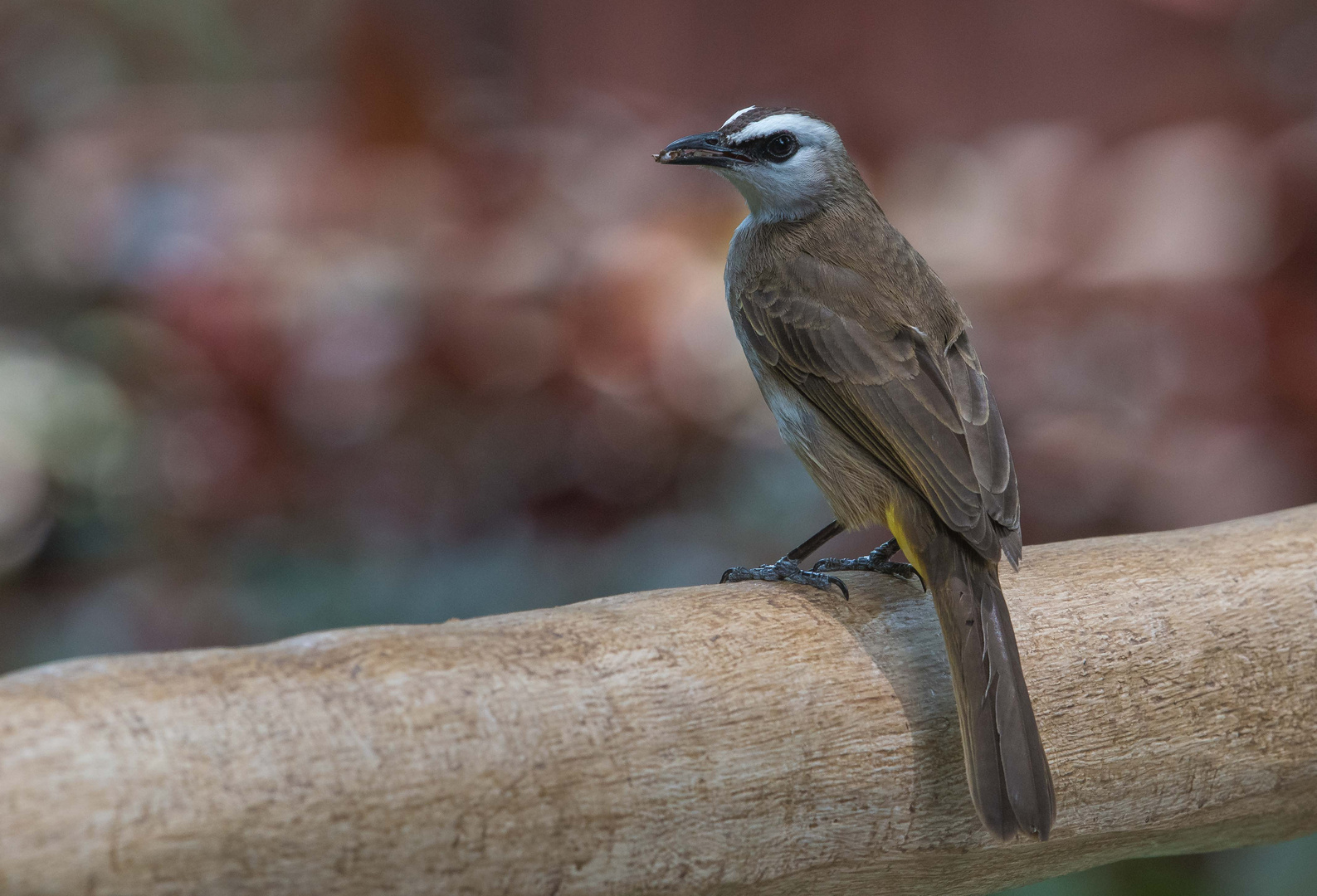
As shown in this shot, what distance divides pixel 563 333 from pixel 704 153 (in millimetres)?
1546

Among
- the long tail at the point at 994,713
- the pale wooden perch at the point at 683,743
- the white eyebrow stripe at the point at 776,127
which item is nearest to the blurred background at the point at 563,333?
the pale wooden perch at the point at 683,743

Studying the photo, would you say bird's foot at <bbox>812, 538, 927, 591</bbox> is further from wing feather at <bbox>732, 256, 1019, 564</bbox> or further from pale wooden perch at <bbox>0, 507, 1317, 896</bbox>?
wing feather at <bbox>732, 256, 1019, 564</bbox>

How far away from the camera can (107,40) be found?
21.2 feet

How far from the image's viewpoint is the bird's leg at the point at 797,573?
2137 mm

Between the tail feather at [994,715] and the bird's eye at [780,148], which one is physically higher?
the bird's eye at [780,148]

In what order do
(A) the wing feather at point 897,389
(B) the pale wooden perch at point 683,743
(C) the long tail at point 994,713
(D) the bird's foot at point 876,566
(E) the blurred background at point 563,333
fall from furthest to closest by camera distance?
(E) the blurred background at point 563,333 < (D) the bird's foot at point 876,566 < (A) the wing feather at point 897,389 < (C) the long tail at point 994,713 < (B) the pale wooden perch at point 683,743

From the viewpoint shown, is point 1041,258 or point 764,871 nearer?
point 764,871

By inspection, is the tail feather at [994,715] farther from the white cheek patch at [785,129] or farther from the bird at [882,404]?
the white cheek patch at [785,129]

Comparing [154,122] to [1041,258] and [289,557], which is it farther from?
[1041,258]

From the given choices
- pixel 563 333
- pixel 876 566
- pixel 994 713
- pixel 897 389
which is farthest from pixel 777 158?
→ pixel 563 333

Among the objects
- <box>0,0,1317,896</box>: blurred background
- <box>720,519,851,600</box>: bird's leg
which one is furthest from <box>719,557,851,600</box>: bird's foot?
<box>0,0,1317,896</box>: blurred background

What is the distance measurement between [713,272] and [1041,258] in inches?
43.2

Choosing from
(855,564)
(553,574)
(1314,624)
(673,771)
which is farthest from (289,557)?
(1314,624)

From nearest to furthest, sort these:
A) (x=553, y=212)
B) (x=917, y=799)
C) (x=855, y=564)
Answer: (x=917, y=799) → (x=855, y=564) → (x=553, y=212)
